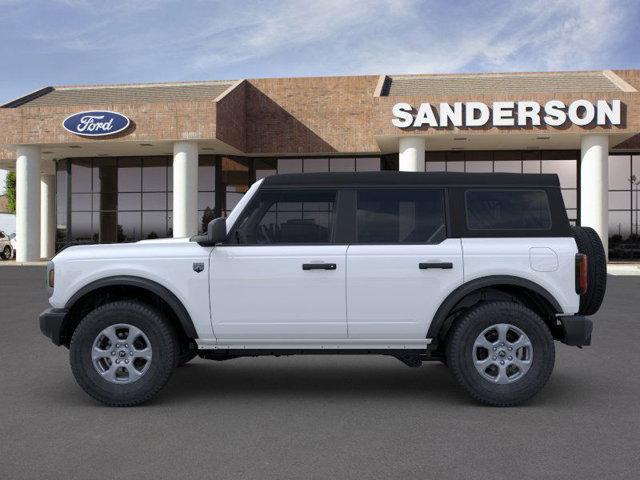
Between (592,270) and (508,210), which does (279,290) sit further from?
(592,270)

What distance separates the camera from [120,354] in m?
6.05

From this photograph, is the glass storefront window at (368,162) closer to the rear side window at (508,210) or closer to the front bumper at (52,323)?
→ the rear side window at (508,210)

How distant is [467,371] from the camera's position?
19.5 ft

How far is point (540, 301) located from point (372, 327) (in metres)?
1.56

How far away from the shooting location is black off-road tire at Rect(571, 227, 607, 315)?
242 inches

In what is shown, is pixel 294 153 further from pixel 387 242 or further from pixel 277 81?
pixel 387 242

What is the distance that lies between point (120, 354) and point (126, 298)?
24.1 inches

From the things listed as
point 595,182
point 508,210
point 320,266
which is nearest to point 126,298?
point 320,266

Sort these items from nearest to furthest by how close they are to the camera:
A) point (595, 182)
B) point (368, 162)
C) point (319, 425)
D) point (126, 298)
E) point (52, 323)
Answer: point (319, 425), point (52, 323), point (126, 298), point (595, 182), point (368, 162)

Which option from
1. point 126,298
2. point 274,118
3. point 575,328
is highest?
point 274,118

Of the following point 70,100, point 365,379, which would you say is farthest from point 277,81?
point 365,379

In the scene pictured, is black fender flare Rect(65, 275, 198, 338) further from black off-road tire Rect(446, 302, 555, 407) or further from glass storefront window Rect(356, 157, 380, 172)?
glass storefront window Rect(356, 157, 380, 172)

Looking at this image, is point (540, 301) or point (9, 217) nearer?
point (540, 301)

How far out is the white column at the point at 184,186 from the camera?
Result: 32.7m
